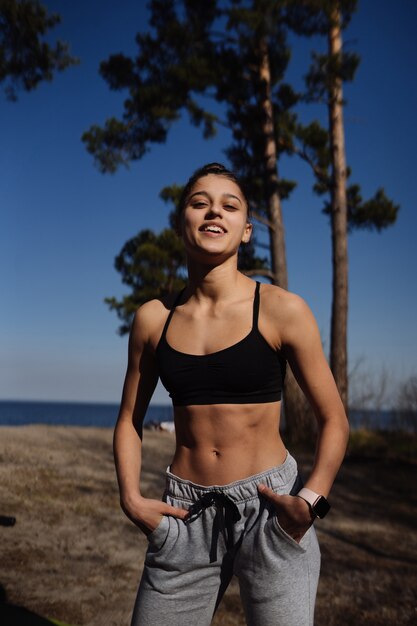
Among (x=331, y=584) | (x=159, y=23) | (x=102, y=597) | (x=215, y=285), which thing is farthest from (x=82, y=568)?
(x=159, y=23)

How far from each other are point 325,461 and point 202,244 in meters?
0.72

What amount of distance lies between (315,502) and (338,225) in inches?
400

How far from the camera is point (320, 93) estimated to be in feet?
36.0

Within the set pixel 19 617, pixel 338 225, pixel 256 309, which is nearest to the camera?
pixel 256 309

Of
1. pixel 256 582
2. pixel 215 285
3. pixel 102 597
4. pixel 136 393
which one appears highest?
pixel 215 285

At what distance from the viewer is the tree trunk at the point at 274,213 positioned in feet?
37.3

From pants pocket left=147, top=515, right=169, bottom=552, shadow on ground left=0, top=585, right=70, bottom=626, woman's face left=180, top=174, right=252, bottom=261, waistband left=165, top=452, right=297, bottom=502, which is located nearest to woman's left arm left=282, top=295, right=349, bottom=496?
waistband left=165, top=452, right=297, bottom=502

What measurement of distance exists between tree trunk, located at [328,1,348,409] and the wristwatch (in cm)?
930

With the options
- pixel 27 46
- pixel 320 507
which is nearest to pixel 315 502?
pixel 320 507

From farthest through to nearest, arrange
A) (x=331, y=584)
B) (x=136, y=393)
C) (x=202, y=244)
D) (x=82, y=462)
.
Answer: (x=82, y=462) < (x=331, y=584) < (x=136, y=393) < (x=202, y=244)

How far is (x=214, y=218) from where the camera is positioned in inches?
71.6

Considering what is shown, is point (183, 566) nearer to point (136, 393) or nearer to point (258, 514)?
point (258, 514)

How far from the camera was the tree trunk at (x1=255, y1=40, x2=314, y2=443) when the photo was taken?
11383mm

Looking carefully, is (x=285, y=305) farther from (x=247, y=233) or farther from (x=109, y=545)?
(x=109, y=545)
